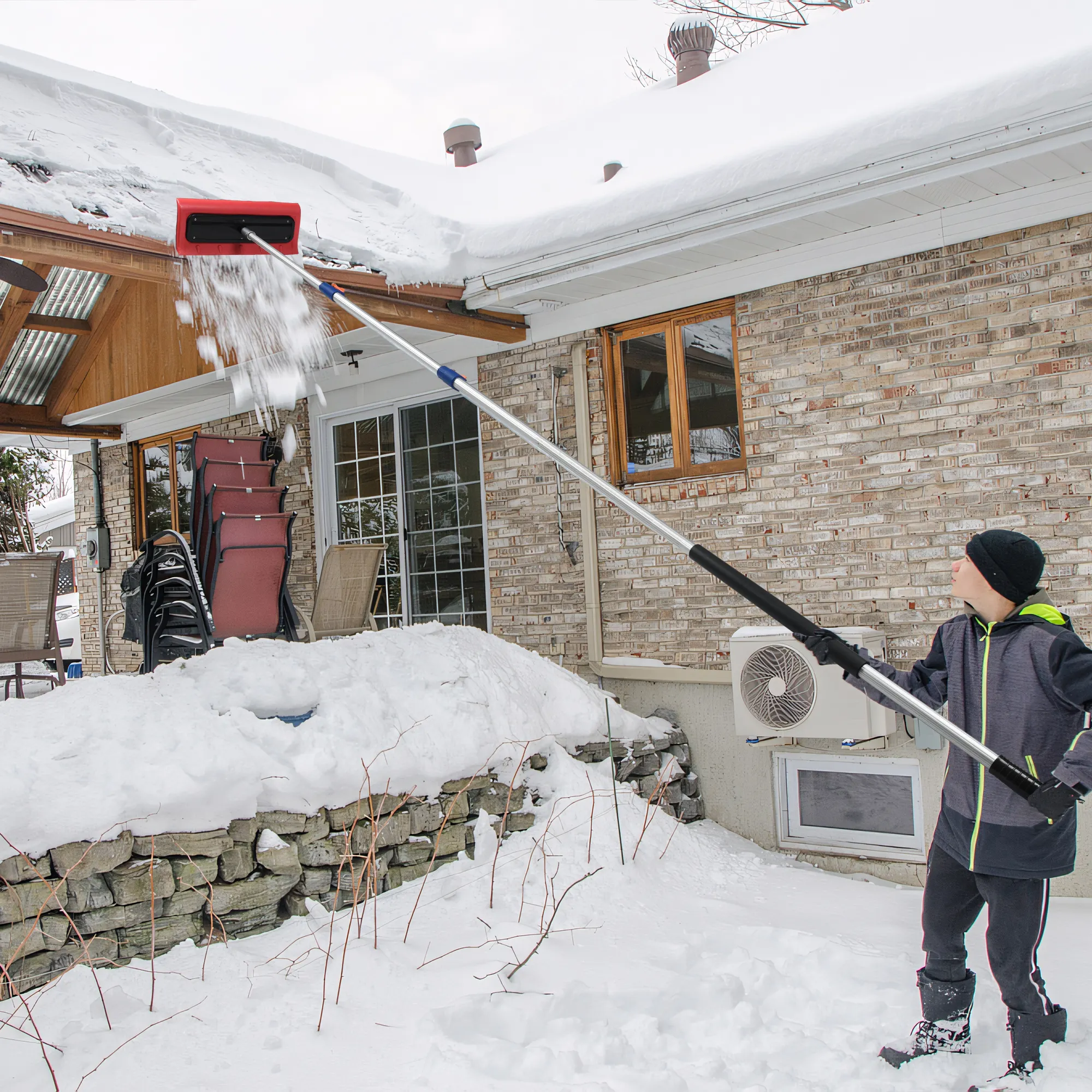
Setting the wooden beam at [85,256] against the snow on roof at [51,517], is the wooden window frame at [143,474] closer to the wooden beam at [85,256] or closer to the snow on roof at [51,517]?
the wooden beam at [85,256]

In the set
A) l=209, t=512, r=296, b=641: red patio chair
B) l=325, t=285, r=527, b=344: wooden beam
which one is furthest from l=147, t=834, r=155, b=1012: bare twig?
l=325, t=285, r=527, b=344: wooden beam

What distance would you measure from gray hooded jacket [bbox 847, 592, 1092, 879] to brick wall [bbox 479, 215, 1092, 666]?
216 cm

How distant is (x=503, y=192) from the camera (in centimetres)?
714

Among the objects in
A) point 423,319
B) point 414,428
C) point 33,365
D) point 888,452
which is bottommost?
point 888,452

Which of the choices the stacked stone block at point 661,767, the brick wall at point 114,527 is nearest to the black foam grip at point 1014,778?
the stacked stone block at point 661,767

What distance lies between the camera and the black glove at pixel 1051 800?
2377mm

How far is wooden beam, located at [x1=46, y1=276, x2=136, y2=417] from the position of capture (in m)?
8.84

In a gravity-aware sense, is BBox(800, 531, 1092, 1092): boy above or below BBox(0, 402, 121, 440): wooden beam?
below

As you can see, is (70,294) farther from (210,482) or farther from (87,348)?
(210,482)

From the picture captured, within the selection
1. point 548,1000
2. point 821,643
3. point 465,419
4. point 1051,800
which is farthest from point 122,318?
point 1051,800

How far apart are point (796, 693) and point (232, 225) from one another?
3.47 meters

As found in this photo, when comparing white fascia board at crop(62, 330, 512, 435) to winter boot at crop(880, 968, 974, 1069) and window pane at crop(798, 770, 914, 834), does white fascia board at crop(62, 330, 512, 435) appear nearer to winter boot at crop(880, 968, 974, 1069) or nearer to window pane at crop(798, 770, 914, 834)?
window pane at crop(798, 770, 914, 834)

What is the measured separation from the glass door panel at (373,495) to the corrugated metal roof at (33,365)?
9.75 feet

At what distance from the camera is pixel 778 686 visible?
4.97 metres
